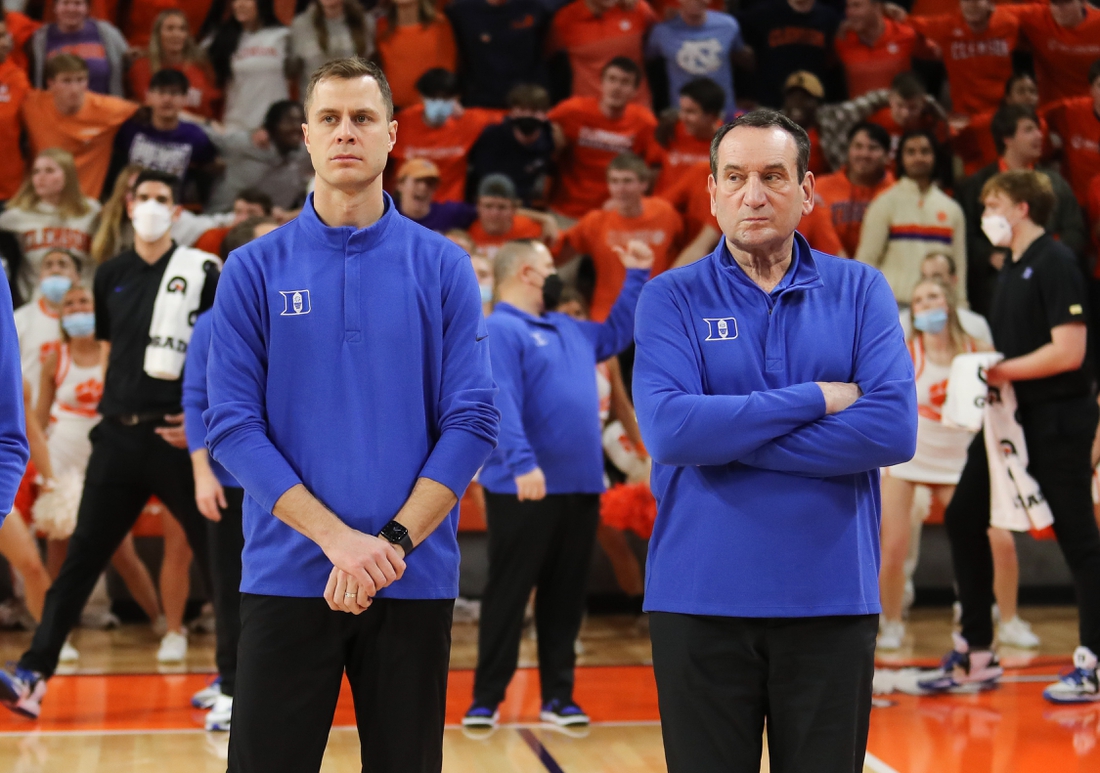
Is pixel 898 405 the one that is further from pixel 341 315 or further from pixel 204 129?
pixel 204 129

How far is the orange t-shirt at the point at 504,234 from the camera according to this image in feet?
28.0

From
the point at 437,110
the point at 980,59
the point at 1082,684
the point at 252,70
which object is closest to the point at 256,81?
the point at 252,70

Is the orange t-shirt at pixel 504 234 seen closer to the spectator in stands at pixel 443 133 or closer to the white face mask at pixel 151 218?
the spectator in stands at pixel 443 133

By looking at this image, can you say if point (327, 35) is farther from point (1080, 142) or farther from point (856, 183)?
point (1080, 142)

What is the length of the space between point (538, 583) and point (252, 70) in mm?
5614

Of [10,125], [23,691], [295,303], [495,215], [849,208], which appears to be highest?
[10,125]

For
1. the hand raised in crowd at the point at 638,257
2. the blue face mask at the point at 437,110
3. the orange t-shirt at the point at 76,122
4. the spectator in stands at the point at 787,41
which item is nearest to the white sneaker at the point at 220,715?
the hand raised in crowd at the point at 638,257

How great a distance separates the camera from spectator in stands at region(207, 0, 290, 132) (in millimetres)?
9672

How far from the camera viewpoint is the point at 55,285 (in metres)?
7.24

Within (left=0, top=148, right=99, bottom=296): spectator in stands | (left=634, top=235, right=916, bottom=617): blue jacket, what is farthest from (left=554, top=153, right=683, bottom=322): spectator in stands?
(left=634, top=235, right=916, bottom=617): blue jacket

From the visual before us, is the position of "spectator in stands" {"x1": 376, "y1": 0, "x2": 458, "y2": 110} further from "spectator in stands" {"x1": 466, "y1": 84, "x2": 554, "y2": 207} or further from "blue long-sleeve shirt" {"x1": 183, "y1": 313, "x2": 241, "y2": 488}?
"blue long-sleeve shirt" {"x1": 183, "y1": 313, "x2": 241, "y2": 488}

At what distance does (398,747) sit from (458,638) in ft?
15.3

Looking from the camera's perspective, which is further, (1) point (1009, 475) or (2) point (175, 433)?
(1) point (1009, 475)

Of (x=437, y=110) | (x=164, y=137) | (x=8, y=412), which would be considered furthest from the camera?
(x=437, y=110)
